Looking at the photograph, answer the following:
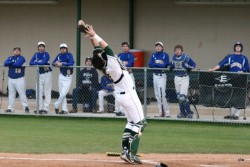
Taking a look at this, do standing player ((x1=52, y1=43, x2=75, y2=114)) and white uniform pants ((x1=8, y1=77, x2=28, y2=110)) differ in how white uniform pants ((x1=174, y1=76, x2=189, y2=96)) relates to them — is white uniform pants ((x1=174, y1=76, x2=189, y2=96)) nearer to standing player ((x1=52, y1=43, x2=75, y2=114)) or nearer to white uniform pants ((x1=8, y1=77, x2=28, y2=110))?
standing player ((x1=52, y1=43, x2=75, y2=114))

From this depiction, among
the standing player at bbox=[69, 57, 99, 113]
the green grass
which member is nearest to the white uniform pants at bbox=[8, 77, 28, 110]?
the green grass

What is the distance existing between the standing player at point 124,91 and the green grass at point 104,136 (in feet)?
8.25

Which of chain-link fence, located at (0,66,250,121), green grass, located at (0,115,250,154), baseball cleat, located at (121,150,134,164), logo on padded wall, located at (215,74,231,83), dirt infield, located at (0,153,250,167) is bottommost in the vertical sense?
green grass, located at (0,115,250,154)

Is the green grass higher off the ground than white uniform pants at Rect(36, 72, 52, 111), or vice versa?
white uniform pants at Rect(36, 72, 52, 111)

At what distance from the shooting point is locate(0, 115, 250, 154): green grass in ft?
51.4

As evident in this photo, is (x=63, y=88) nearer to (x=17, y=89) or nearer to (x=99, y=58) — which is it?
(x=17, y=89)

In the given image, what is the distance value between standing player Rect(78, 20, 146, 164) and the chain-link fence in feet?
24.2

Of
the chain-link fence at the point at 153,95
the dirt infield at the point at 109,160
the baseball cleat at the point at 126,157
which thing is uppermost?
the chain-link fence at the point at 153,95

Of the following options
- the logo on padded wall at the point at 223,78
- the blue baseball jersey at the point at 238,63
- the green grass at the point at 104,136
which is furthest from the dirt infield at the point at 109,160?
the blue baseball jersey at the point at 238,63

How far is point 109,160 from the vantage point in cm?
1325

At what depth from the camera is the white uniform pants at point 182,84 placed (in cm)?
2017

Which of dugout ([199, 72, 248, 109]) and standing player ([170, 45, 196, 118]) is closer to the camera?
dugout ([199, 72, 248, 109])

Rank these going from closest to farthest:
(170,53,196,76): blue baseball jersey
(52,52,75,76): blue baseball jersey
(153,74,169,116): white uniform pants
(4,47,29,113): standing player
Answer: (170,53,196,76): blue baseball jersey
(153,74,169,116): white uniform pants
(52,52,75,76): blue baseball jersey
(4,47,29,113): standing player

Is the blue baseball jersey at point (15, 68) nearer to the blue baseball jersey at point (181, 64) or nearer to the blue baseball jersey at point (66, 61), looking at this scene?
the blue baseball jersey at point (66, 61)
